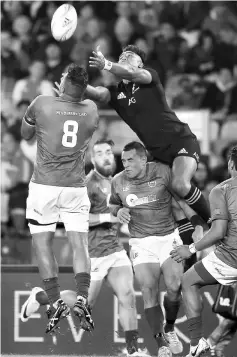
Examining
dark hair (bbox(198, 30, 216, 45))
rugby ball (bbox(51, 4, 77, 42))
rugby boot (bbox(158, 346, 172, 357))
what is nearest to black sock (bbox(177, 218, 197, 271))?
rugby boot (bbox(158, 346, 172, 357))

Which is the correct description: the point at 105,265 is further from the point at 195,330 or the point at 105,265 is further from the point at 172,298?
the point at 195,330

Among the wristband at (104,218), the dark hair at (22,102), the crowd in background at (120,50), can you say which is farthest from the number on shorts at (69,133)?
the dark hair at (22,102)

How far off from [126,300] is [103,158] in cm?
143

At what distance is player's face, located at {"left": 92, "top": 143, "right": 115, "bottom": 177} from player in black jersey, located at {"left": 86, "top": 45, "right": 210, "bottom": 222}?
23.6 inches

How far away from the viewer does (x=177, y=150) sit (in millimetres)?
8594

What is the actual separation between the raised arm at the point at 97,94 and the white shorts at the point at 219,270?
1750 millimetres

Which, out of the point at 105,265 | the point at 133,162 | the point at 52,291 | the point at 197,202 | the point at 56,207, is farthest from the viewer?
the point at 105,265

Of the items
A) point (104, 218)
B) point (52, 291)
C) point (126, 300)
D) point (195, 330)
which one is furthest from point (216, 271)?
point (104, 218)

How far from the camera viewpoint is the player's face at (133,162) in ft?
27.9

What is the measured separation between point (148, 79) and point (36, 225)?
67.7 inches

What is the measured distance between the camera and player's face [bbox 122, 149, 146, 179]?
850 centimetres

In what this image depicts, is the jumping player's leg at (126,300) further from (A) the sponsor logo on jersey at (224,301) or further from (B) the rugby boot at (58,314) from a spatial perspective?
(B) the rugby boot at (58,314)

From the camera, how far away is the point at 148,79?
27.8ft

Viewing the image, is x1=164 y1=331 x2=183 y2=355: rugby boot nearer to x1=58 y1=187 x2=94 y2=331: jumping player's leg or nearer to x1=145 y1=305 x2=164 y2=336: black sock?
x1=145 y1=305 x2=164 y2=336: black sock
